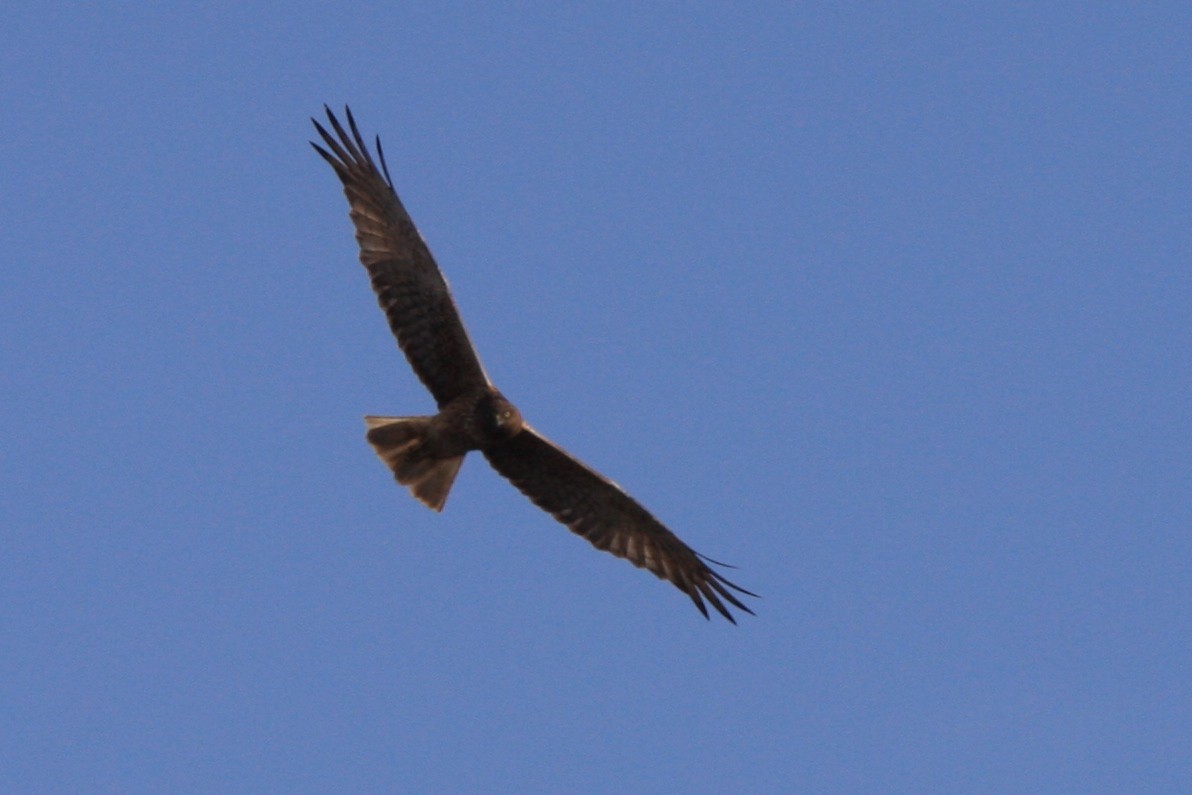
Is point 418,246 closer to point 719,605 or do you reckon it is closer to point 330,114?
point 330,114

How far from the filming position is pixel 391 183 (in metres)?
14.0

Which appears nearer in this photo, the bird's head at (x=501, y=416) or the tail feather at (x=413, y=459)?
the bird's head at (x=501, y=416)

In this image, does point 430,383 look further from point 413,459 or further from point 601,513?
point 601,513

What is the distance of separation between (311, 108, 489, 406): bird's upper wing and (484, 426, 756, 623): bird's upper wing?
26.0 inches

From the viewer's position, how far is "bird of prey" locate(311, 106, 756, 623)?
44.9 feet

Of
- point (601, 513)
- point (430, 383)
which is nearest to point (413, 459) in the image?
point (430, 383)

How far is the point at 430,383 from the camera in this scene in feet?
45.5

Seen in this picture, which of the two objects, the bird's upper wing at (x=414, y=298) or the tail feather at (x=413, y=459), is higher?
the bird's upper wing at (x=414, y=298)

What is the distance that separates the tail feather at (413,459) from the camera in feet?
45.3

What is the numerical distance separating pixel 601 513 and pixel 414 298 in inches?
85.8

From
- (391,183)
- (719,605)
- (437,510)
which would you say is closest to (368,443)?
(437,510)

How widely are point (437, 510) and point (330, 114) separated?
9.72ft

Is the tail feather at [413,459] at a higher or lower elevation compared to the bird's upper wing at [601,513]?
lower

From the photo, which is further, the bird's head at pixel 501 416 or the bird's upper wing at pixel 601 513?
Result: the bird's upper wing at pixel 601 513
